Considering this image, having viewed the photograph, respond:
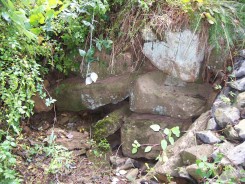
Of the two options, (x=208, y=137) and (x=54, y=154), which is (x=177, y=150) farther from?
(x=54, y=154)

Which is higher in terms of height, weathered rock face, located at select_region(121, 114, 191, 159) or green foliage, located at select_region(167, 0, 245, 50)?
green foliage, located at select_region(167, 0, 245, 50)

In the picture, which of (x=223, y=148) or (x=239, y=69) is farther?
(x=239, y=69)

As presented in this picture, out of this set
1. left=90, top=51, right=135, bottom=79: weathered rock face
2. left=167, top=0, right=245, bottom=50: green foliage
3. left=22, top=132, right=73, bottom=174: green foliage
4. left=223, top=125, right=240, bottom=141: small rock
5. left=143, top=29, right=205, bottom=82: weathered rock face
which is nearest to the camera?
left=223, top=125, right=240, bottom=141: small rock

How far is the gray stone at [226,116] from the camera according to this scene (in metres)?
2.10

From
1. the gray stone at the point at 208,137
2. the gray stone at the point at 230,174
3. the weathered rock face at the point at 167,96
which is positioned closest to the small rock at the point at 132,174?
the weathered rock face at the point at 167,96

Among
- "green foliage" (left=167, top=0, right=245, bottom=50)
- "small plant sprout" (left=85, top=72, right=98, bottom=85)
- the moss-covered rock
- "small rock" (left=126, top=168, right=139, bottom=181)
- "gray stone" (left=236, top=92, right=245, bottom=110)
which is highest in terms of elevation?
"green foliage" (left=167, top=0, right=245, bottom=50)

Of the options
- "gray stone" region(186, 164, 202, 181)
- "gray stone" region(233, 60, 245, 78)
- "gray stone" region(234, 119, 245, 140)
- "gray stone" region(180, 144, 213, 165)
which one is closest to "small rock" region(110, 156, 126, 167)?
"gray stone" region(180, 144, 213, 165)

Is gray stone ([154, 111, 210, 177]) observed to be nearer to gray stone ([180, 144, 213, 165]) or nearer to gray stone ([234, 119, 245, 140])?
gray stone ([180, 144, 213, 165])

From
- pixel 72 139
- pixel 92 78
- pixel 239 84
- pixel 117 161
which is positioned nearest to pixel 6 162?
pixel 92 78

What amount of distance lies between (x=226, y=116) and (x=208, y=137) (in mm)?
192

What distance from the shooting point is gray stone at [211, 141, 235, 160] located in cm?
190

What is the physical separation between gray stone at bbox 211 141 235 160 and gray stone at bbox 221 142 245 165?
0.05m

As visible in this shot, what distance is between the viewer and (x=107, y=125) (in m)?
2.87

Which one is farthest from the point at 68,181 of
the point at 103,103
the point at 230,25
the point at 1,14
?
the point at 230,25
